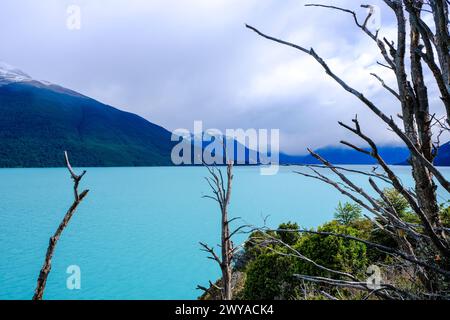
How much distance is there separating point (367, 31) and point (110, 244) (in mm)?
49639

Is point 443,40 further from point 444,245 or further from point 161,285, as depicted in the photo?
point 161,285

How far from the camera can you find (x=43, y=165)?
17000cm

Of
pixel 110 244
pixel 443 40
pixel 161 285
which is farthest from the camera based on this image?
pixel 110 244

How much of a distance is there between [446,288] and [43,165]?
192283mm

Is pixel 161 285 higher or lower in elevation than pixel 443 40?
lower

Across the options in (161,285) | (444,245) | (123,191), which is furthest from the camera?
(123,191)

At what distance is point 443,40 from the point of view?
2.64 ft

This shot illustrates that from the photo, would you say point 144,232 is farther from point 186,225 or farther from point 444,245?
point 444,245

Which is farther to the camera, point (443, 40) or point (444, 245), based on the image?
point (444, 245)

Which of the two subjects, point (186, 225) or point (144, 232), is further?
point (186, 225)
